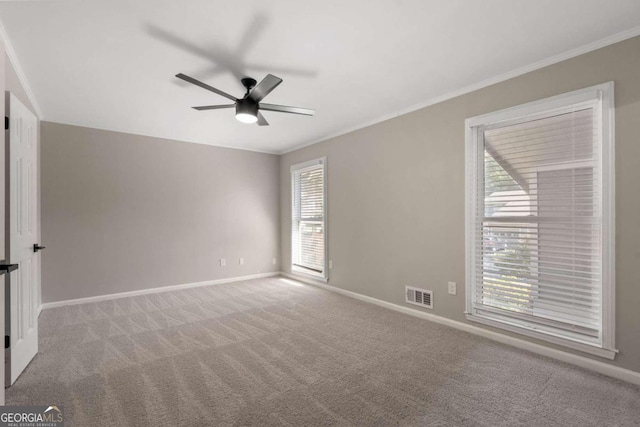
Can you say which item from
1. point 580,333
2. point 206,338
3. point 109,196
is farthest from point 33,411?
point 580,333

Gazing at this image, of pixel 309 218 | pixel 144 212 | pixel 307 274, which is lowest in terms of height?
pixel 307 274

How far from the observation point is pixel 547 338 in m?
2.56

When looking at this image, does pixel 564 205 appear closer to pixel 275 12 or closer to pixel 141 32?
pixel 275 12

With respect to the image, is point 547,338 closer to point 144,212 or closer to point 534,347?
point 534,347

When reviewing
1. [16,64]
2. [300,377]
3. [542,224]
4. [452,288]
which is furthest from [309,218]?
[16,64]

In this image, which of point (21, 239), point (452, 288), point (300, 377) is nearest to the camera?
point (300, 377)

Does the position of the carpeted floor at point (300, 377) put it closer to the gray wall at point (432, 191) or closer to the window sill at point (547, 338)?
the window sill at point (547, 338)

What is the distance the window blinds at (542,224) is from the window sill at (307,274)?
2.48m

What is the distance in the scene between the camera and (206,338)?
2977 mm

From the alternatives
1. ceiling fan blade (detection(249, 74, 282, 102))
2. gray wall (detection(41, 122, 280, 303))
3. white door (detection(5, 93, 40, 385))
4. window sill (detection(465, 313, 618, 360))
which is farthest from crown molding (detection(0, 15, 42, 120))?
window sill (detection(465, 313, 618, 360))

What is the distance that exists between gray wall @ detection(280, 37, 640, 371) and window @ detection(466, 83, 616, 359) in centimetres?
9

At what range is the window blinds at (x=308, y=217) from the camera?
5152 millimetres

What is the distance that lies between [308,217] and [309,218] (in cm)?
5

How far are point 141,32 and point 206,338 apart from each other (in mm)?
2697
